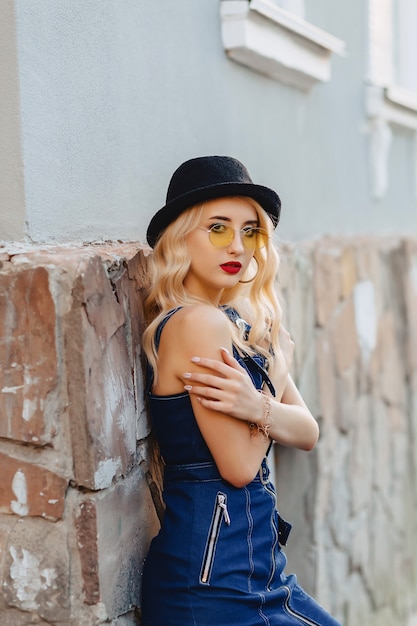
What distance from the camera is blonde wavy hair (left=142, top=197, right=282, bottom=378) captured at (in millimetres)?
2389

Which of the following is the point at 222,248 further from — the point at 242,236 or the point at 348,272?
the point at 348,272

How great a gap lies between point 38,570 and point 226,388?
2.01 ft

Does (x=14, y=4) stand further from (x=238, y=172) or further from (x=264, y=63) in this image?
(x=264, y=63)

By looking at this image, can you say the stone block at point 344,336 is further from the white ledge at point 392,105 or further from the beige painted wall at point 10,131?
the beige painted wall at point 10,131

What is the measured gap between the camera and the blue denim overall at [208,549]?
2.21 meters

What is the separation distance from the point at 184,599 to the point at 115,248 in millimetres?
901

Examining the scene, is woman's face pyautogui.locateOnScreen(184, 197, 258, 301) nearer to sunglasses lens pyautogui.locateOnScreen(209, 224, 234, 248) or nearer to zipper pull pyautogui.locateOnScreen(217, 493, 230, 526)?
sunglasses lens pyautogui.locateOnScreen(209, 224, 234, 248)

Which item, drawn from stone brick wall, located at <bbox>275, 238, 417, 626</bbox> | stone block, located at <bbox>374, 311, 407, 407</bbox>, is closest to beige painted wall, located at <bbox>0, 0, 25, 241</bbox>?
stone brick wall, located at <bbox>275, 238, 417, 626</bbox>

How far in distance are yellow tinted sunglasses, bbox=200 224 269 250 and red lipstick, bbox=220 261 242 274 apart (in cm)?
5

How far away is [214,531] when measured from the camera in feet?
7.36

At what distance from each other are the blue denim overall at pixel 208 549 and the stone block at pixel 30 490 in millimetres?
320

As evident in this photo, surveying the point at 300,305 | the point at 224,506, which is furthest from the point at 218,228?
the point at 300,305

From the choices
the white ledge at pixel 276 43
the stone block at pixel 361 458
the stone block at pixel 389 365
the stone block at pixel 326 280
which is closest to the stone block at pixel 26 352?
the white ledge at pixel 276 43

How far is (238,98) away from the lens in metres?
3.55
